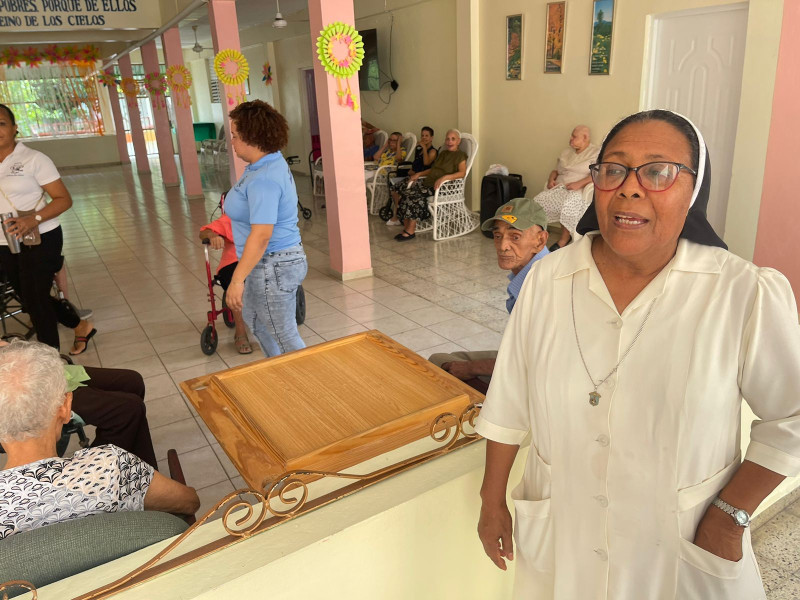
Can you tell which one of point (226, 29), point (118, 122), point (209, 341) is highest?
point (226, 29)

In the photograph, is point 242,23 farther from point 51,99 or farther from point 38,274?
point 38,274

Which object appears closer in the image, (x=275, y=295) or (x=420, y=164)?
(x=275, y=295)

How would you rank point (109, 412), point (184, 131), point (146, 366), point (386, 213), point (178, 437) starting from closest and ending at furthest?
point (109, 412) < point (178, 437) < point (146, 366) < point (386, 213) < point (184, 131)

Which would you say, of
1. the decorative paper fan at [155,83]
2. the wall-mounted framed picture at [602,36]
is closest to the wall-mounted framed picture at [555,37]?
the wall-mounted framed picture at [602,36]

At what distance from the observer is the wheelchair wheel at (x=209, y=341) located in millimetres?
3934

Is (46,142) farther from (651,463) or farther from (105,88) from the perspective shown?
(651,463)

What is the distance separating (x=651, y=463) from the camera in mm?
1013

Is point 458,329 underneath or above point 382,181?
underneath

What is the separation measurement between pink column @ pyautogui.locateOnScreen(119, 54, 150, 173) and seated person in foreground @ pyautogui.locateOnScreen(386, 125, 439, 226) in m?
7.99

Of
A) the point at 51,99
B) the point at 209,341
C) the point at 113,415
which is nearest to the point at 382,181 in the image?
the point at 209,341

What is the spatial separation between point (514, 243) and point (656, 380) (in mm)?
1355

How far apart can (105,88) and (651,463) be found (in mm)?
19052

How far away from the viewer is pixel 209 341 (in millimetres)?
3947

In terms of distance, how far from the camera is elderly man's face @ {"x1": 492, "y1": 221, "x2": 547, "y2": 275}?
2.28 metres
